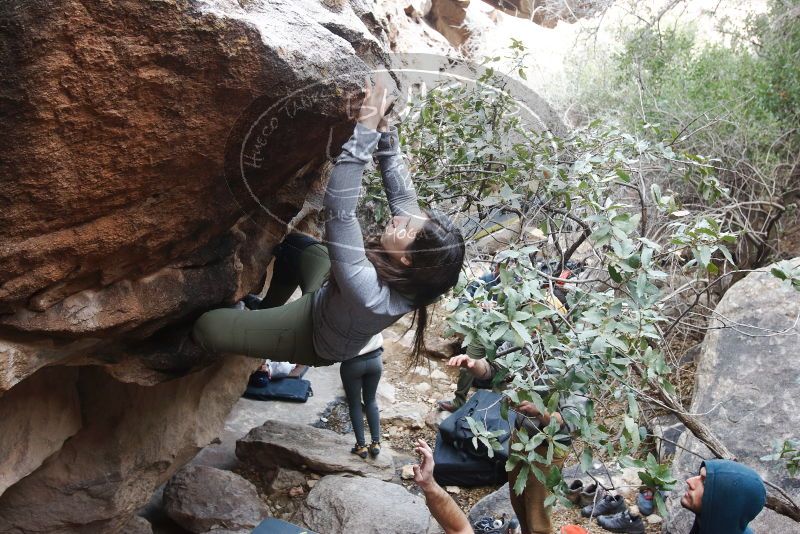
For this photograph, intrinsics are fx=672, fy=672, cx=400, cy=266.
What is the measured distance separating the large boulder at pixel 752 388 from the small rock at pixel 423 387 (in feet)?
7.50

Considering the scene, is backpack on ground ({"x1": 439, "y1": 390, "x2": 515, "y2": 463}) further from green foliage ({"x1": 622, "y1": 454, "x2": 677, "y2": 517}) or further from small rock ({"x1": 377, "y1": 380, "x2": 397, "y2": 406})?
green foliage ({"x1": 622, "y1": 454, "x2": 677, "y2": 517})

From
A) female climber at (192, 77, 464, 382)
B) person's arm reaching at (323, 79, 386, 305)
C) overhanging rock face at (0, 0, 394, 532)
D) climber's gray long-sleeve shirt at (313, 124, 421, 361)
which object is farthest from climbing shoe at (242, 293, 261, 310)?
person's arm reaching at (323, 79, 386, 305)

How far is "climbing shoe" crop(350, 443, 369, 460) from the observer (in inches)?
165

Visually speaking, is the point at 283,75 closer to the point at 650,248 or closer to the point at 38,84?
the point at 38,84

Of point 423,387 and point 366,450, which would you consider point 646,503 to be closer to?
point 366,450

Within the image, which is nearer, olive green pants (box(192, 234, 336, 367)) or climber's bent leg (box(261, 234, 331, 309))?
olive green pants (box(192, 234, 336, 367))

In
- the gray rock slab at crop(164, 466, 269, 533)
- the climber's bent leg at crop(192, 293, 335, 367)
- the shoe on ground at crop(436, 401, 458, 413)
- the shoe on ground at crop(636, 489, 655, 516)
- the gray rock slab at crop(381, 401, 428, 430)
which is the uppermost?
the climber's bent leg at crop(192, 293, 335, 367)

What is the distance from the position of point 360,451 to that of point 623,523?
5.19 feet

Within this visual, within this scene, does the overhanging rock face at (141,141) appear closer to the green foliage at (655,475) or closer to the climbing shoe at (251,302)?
the climbing shoe at (251,302)

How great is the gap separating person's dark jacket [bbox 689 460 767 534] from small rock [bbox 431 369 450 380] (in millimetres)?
3456

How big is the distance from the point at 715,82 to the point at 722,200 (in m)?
1.67

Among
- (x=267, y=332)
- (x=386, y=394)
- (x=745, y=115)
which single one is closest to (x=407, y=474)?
(x=386, y=394)

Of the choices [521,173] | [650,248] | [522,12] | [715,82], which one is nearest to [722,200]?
[715,82]

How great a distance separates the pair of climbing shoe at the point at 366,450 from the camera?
419 cm
